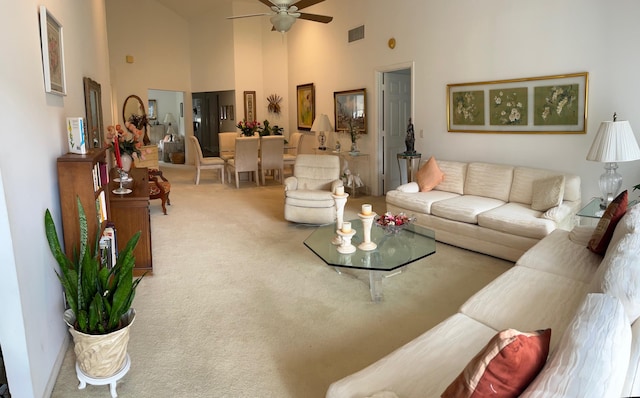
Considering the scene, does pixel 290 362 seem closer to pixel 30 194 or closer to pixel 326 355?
pixel 326 355

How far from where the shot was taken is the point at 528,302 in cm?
238

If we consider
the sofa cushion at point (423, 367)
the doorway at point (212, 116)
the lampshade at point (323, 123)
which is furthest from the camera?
the doorway at point (212, 116)

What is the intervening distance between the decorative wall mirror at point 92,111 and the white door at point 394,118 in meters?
4.17

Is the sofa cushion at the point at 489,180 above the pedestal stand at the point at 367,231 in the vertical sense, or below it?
above

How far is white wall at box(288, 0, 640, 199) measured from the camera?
13.6ft

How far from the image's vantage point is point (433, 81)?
5.93 meters

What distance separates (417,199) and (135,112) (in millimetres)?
8307

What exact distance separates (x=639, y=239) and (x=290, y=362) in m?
2.01

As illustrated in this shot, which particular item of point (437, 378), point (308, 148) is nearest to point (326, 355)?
point (437, 378)

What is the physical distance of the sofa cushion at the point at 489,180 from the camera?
4863mm

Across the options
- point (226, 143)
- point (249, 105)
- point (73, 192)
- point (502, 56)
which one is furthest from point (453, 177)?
point (249, 105)

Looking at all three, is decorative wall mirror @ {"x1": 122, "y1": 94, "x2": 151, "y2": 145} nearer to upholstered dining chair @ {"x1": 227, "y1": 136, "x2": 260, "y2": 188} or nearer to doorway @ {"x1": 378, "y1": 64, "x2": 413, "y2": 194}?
upholstered dining chair @ {"x1": 227, "y1": 136, "x2": 260, "y2": 188}

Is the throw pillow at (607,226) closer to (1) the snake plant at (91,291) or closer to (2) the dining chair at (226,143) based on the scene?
(1) the snake plant at (91,291)

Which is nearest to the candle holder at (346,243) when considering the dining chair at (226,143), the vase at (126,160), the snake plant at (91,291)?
the snake plant at (91,291)
